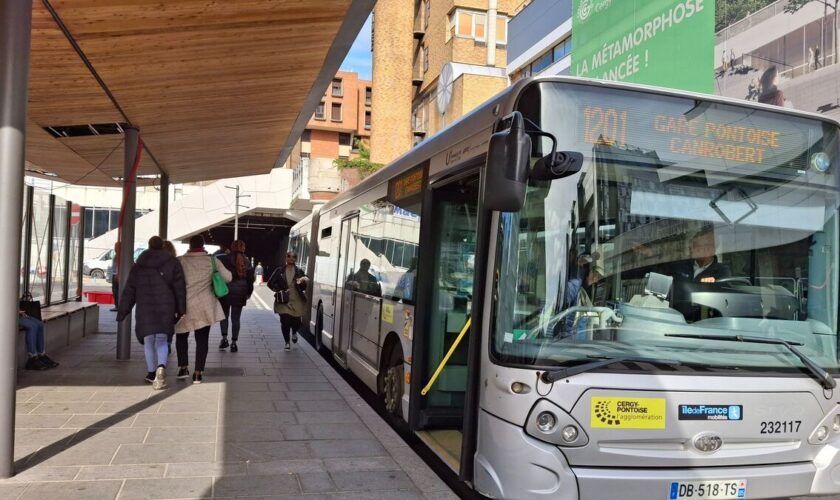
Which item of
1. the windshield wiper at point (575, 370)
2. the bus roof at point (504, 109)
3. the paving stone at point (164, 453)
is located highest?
the bus roof at point (504, 109)

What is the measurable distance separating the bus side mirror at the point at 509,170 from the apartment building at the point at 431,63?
110 ft

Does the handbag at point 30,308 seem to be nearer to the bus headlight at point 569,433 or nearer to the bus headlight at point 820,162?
the bus headlight at point 569,433

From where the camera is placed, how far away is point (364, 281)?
858 centimetres

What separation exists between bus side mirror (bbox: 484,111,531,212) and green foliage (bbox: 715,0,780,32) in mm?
13805

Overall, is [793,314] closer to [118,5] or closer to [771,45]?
[118,5]

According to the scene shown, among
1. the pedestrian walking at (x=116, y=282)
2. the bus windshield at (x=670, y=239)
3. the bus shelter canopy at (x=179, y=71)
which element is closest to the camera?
the bus windshield at (x=670, y=239)

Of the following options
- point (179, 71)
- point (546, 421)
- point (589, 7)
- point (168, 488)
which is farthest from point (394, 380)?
point (589, 7)

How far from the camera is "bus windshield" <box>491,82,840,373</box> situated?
405 centimetres

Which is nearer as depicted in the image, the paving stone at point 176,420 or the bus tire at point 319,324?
the paving stone at point 176,420

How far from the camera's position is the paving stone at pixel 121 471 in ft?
15.5

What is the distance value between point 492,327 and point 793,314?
2007mm

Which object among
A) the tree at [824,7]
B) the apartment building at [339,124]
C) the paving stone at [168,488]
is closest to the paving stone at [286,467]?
the paving stone at [168,488]

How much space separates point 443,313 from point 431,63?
135 feet

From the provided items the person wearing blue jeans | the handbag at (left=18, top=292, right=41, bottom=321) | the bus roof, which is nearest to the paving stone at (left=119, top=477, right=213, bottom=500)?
the bus roof
